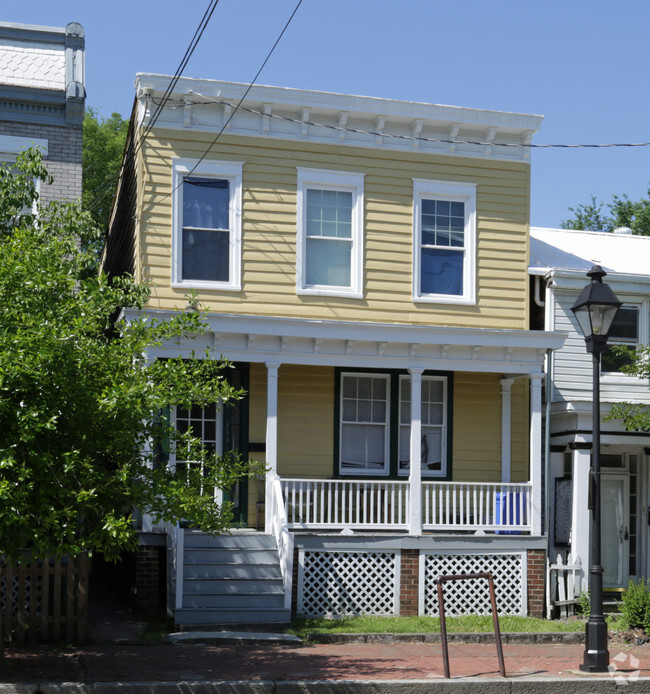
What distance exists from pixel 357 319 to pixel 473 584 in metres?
4.84

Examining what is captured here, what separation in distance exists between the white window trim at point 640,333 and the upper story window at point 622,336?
0.06 metres

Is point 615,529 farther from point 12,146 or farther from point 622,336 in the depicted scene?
point 12,146

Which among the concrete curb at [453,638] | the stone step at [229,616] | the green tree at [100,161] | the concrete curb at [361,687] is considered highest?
the green tree at [100,161]

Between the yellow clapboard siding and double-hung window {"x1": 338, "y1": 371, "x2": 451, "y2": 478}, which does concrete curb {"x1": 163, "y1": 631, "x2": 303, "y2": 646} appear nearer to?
double-hung window {"x1": 338, "y1": 371, "x2": 451, "y2": 478}

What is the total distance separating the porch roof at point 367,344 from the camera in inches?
640

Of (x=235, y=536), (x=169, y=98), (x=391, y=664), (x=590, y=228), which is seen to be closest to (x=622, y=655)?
(x=391, y=664)

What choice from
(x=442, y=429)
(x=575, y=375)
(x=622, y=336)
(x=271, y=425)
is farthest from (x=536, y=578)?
(x=622, y=336)

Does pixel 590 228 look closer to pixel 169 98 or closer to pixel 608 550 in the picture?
pixel 608 550

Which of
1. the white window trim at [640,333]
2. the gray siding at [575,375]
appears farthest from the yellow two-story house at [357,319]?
the white window trim at [640,333]

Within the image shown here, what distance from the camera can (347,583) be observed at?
16.3 metres

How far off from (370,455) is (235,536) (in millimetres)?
3426

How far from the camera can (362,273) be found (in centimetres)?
1767

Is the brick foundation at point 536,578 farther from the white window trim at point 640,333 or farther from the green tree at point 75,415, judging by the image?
the green tree at point 75,415

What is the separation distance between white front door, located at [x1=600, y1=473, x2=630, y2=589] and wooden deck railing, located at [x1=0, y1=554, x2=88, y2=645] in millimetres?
10463
